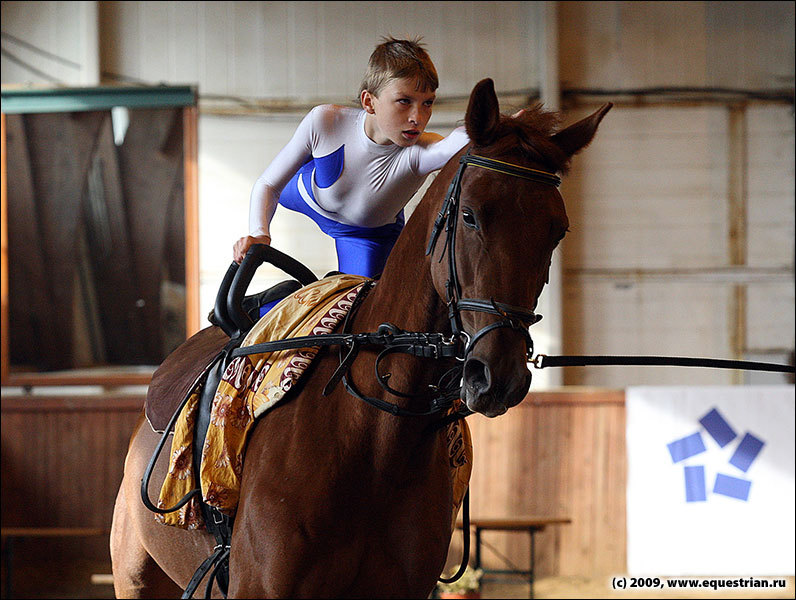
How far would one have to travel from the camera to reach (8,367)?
20.5ft

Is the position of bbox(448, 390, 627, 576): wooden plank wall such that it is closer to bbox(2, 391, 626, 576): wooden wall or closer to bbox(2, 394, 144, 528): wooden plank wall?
bbox(2, 391, 626, 576): wooden wall

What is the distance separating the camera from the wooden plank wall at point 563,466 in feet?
16.6

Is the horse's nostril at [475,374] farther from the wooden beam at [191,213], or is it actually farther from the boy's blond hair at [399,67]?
the wooden beam at [191,213]

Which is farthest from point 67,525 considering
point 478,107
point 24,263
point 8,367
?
point 478,107

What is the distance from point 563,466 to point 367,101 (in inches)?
147

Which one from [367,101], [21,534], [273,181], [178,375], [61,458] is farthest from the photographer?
[61,458]

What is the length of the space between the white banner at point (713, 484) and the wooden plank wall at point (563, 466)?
319 millimetres

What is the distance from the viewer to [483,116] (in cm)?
137

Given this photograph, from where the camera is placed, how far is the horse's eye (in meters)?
1.30

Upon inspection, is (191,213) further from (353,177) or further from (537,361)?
(537,361)

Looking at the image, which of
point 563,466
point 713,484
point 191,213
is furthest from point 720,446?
point 191,213

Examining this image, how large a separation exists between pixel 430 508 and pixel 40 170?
5.87 meters

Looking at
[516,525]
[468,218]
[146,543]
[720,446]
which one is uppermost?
[468,218]

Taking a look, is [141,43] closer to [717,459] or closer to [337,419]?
[717,459]
